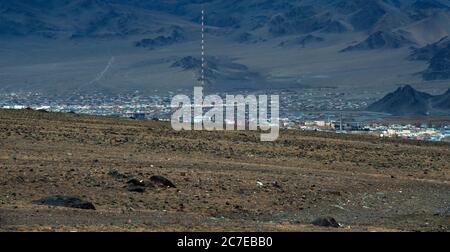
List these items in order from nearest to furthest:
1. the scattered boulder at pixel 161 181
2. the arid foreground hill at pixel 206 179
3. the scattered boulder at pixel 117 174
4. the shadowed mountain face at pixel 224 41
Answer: the arid foreground hill at pixel 206 179
the scattered boulder at pixel 161 181
the scattered boulder at pixel 117 174
the shadowed mountain face at pixel 224 41

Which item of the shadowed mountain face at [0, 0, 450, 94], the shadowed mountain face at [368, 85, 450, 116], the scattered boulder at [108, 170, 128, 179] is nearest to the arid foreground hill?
the scattered boulder at [108, 170, 128, 179]

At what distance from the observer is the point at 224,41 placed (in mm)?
99500

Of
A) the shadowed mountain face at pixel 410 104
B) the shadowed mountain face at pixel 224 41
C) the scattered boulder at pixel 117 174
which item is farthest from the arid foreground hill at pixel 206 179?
the shadowed mountain face at pixel 224 41

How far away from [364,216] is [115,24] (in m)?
95.7

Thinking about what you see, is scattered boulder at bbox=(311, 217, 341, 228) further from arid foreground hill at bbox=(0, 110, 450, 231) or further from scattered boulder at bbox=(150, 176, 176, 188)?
scattered boulder at bbox=(150, 176, 176, 188)

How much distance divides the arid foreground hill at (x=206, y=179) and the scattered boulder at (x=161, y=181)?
25 mm

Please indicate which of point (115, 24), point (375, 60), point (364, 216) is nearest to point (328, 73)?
point (375, 60)

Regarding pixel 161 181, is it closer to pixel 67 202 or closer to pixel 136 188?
pixel 136 188

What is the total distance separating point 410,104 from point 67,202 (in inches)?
1762

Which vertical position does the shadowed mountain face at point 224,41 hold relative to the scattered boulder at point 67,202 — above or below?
above

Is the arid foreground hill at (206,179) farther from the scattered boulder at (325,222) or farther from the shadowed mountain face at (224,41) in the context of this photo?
the shadowed mountain face at (224,41)

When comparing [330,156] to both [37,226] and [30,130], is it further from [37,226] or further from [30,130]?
[37,226]

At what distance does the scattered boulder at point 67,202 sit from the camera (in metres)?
11.7

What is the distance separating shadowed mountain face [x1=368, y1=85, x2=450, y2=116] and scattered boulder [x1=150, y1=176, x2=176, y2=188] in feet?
131
